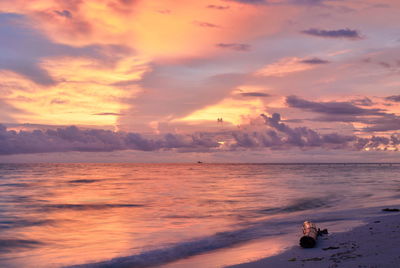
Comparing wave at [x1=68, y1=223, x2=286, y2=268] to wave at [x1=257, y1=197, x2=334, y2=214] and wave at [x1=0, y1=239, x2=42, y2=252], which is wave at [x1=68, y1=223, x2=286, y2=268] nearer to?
wave at [x1=0, y1=239, x2=42, y2=252]

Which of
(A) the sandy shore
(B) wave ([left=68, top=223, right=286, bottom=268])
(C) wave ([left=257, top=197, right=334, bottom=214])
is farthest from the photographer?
(C) wave ([left=257, top=197, right=334, bottom=214])

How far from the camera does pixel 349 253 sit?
1163 centimetres

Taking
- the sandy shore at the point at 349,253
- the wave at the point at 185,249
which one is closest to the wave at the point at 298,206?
the wave at the point at 185,249

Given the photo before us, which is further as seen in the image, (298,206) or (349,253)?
(298,206)

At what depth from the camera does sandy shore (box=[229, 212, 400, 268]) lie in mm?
10258

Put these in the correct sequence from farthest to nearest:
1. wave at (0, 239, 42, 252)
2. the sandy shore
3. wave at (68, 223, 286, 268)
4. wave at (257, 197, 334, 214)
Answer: wave at (257, 197, 334, 214)
wave at (0, 239, 42, 252)
wave at (68, 223, 286, 268)
the sandy shore

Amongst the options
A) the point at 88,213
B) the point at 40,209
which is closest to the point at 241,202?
the point at 88,213

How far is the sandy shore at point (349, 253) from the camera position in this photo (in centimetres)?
1026

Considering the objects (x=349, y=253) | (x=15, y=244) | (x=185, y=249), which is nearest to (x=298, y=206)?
(x=185, y=249)

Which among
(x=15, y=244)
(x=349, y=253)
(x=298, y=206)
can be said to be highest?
(x=349, y=253)

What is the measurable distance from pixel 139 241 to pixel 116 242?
1.25m

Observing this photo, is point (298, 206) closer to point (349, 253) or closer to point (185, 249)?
point (185, 249)

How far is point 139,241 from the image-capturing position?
761 inches

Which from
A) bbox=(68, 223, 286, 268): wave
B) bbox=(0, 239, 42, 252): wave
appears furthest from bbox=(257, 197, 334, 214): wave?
bbox=(0, 239, 42, 252): wave
